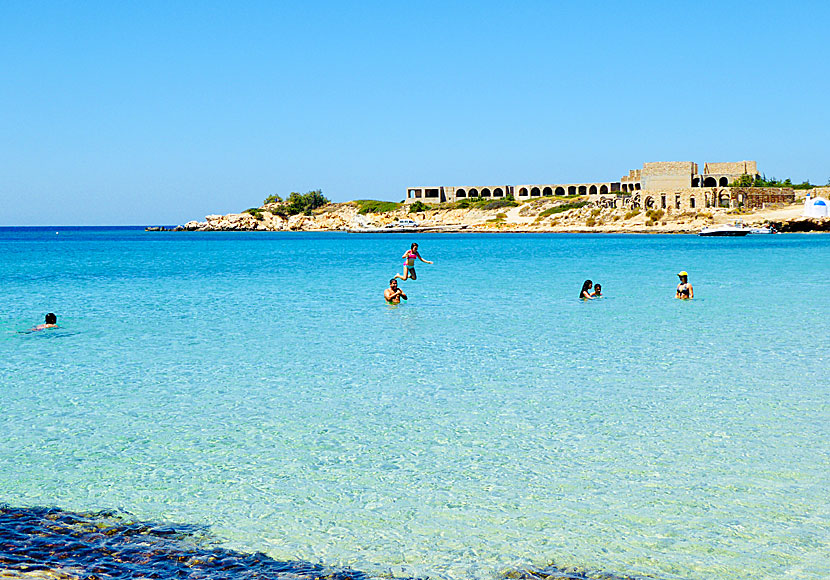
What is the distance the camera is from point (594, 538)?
6.84 m

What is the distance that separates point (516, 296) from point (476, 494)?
20316mm

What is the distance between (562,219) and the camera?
490ft

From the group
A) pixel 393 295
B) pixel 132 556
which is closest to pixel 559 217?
pixel 393 295

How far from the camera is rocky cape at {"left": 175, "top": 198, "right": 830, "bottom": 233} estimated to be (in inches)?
4614

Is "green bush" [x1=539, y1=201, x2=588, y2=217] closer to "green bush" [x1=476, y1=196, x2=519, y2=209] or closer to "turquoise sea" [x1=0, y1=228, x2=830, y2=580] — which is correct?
"green bush" [x1=476, y1=196, x2=519, y2=209]

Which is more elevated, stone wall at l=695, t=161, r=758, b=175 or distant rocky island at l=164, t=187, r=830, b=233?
stone wall at l=695, t=161, r=758, b=175

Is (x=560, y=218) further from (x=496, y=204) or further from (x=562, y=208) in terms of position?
(x=496, y=204)

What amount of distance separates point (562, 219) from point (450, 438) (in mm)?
142878

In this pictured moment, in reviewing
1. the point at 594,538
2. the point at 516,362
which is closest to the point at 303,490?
the point at 594,538

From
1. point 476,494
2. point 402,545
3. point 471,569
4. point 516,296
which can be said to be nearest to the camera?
→ point 471,569

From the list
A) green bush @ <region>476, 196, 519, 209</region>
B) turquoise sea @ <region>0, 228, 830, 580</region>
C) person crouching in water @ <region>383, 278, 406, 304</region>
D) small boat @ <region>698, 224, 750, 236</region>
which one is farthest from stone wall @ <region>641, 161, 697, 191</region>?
turquoise sea @ <region>0, 228, 830, 580</region>

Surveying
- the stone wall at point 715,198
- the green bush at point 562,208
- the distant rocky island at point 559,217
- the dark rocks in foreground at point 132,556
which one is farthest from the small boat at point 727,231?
the dark rocks in foreground at point 132,556

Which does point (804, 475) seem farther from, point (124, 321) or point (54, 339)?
point (124, 321)

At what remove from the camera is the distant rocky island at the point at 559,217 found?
390ft
